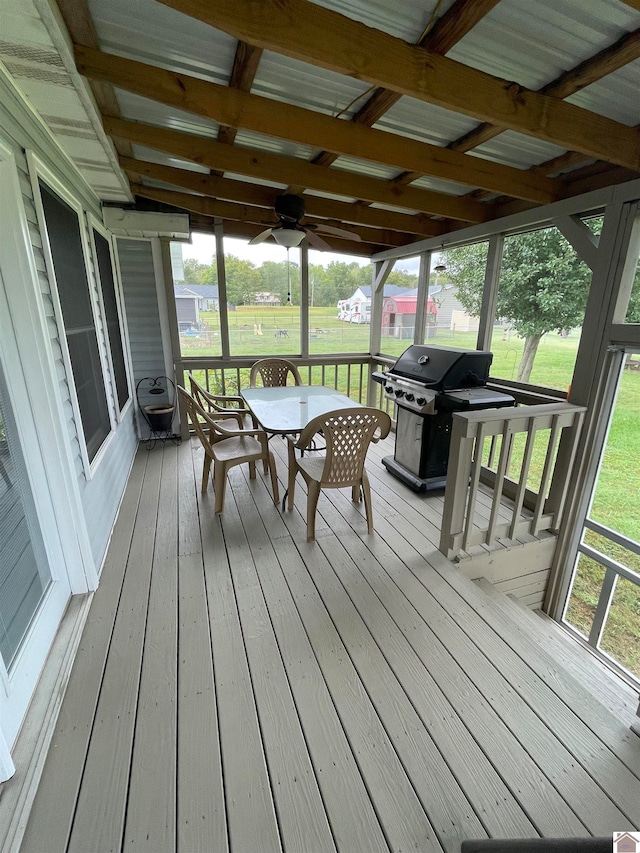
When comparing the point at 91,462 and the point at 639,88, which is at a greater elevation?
the point at 639,88

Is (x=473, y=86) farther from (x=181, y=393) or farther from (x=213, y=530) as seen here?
(x=213, y=530)

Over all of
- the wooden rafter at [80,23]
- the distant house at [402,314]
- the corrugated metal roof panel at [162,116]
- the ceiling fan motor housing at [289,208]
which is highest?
the corrugated metal roof panel at [162,116]

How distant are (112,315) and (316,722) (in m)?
3.49

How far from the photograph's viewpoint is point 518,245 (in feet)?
10.1

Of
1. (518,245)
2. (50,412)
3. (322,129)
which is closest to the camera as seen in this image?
(50,412)

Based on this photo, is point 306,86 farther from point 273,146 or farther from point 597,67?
point 597,67

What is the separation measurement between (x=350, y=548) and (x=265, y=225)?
12.3 feet

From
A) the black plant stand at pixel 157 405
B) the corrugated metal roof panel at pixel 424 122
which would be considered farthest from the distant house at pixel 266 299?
the corrugated metal roof panel at pixel 424 122

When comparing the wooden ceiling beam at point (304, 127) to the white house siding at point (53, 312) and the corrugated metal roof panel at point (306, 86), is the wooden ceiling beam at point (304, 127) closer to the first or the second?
the corrugated metal roof panel at point (306, 86)

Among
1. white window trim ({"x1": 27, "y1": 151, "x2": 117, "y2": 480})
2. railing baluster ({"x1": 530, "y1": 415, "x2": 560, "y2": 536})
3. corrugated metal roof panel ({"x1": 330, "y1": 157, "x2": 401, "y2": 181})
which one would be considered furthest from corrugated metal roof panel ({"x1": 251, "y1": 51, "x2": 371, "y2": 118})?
railing baluster ({"x1": 530, "y1": 415, "x2": 560, "y2": 536})

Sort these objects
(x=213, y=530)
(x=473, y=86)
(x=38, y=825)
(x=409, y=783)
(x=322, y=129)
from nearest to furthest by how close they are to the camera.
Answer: (x=38, y=825) → (x=409, y=783) → (x=473, y=86) → (x=322, y=129) → (x=213, y=530)

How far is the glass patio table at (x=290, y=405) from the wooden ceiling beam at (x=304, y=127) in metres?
1.63

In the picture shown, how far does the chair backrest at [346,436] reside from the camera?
221 centimetres

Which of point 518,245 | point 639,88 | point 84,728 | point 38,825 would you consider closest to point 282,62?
point 639,88
